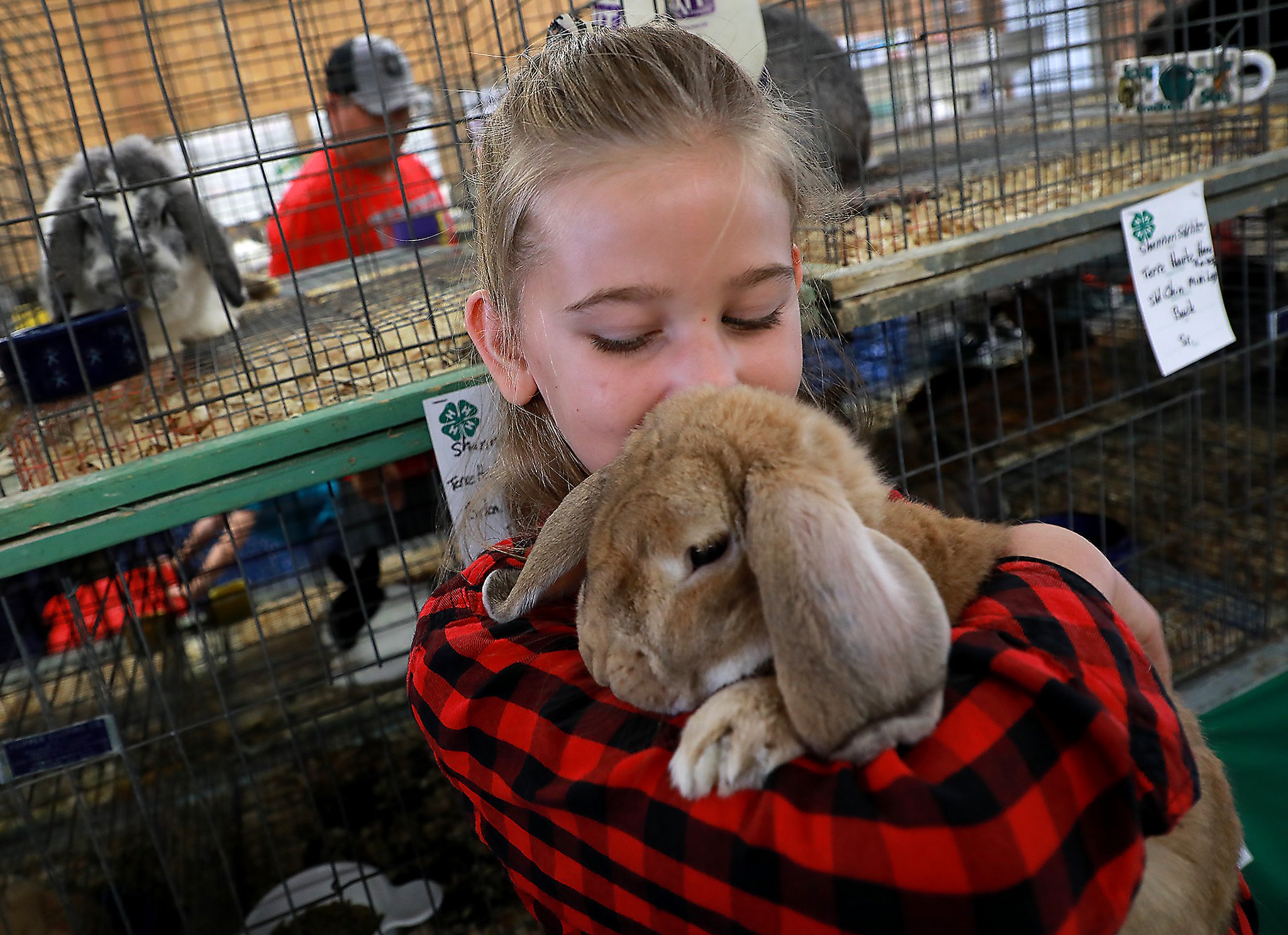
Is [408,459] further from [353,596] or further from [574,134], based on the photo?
[574,134]

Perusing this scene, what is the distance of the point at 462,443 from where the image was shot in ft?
4.66

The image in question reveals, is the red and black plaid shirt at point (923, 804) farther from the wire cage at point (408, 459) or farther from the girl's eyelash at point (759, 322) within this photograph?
the wire cage at point (408, 459)

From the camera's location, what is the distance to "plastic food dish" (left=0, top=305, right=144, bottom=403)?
1466 millimetres

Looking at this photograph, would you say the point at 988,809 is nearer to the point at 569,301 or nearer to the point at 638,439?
the point at 638,439

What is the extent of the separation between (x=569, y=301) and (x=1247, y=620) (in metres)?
2.22

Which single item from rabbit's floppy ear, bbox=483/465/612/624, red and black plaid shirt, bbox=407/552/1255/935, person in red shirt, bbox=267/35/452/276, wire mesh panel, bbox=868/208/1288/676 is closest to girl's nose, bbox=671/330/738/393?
rabbit's floppy ear, bbox=483/465/612/624

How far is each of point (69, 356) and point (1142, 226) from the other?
6.53 feet

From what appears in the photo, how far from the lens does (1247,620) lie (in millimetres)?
2309

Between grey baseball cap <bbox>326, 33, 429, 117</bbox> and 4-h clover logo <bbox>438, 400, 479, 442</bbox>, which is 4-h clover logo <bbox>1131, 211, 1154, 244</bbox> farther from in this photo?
grey baseball cap <bbox>326, 33, 429, 117</bbox>

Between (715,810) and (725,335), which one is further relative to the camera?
(725,335)

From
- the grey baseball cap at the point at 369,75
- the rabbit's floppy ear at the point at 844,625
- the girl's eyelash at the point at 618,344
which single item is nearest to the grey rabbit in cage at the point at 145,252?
the grey baseball cap at the point at 369,75

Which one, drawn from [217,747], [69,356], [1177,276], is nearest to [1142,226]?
[1177,276]

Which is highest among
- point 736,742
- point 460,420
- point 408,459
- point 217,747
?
point 460,420

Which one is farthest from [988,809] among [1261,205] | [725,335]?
[1261,205]
